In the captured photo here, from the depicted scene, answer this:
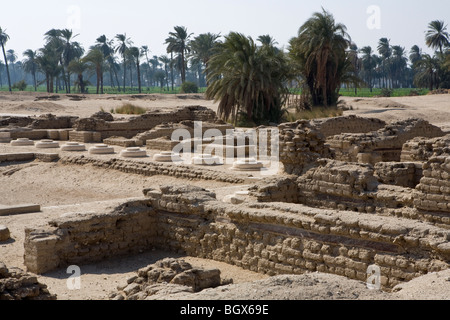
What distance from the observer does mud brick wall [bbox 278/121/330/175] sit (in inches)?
523

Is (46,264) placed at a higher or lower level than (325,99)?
lower

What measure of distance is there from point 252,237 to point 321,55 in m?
26.3

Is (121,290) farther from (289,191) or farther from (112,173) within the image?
(112,173)

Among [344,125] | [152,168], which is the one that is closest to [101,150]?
[152,168]

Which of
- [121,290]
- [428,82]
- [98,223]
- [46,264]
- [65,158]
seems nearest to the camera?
[121,290]

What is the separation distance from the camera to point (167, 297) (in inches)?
245

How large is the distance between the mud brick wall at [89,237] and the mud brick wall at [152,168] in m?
5.54

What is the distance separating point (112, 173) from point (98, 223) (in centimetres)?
990

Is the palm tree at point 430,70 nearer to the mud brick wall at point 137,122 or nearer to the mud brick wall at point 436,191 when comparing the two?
the mud brick wall at point 137,122

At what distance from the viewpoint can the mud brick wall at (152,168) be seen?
671 inches

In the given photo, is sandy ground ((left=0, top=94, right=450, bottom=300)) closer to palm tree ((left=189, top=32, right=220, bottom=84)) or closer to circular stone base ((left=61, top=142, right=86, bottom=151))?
circular stone base ((left=61, top=142, right=86, bottom=151))

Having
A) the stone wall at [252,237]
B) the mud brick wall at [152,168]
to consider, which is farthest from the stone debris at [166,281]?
the mud brick wall at [152,168]
